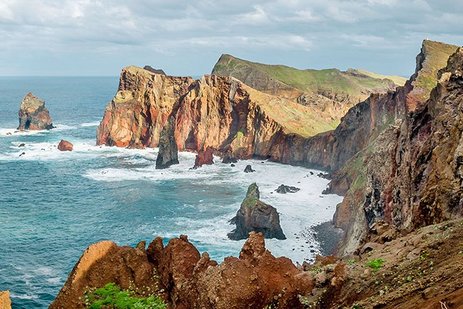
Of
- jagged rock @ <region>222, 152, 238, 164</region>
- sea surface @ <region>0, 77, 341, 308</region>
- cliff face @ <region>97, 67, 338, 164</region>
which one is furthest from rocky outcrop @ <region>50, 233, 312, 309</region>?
cliff face @ <region>97, 67, 338, 164</region>

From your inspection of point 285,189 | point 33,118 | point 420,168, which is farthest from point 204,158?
point 420,168

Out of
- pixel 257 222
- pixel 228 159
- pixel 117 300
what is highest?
pixel 117 300

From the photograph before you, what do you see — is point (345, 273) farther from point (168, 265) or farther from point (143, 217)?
point (143, 217)

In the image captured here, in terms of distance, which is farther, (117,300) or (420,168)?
(420,168)

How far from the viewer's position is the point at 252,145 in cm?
13588

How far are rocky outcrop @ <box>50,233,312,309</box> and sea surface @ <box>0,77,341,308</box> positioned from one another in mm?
29961

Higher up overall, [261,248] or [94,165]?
[261,248]

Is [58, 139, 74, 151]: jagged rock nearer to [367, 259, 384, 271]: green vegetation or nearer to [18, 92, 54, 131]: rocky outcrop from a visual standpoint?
[18, 92, 54, 131]: rocky outcrop

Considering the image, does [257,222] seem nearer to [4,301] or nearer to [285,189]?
[285,189]

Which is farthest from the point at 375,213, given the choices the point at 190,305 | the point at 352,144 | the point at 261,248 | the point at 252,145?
the point at 252,145

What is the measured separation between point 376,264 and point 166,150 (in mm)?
105279

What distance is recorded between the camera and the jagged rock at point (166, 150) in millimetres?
122269

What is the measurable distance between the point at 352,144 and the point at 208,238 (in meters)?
48.8

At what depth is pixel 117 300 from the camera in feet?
80.6
